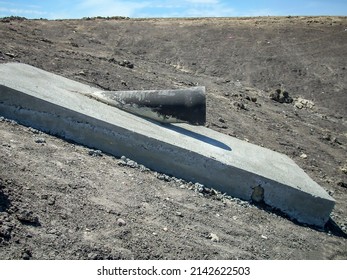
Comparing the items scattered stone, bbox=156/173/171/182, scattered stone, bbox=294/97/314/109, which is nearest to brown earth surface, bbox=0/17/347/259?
scattered stone, bbox=156/173/171/182

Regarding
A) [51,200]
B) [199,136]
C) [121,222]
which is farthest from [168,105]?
[51,200]

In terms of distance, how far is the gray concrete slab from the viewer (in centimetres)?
486

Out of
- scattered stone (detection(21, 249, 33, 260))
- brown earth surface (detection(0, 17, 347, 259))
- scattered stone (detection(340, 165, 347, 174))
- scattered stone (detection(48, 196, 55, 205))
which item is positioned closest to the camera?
scattered stone (detection(21, 249, 33, 260))

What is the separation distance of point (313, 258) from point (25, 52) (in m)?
8.88

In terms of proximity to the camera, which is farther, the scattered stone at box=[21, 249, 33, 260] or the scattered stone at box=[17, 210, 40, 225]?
the scattered stone at box=[17, 210, 40, 225]

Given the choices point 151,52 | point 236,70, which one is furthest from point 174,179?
point 151,52

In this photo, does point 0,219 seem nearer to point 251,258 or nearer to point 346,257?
point 251,258

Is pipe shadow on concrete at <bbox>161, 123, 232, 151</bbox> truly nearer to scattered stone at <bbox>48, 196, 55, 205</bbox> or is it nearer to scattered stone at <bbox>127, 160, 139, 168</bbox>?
scattered stone at <bbox>127, 160, 139, 168</bbox>

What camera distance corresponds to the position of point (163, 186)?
4.71 m

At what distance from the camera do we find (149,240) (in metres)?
3.70

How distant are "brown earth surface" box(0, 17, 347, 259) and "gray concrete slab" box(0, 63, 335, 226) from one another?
15cm

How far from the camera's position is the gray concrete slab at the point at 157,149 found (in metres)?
4.86

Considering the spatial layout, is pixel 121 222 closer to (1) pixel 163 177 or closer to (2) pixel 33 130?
(1) pixel 163 177

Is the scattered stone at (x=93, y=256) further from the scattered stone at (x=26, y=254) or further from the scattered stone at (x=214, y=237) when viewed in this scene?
the scattered stone at (x=214, y=237)
